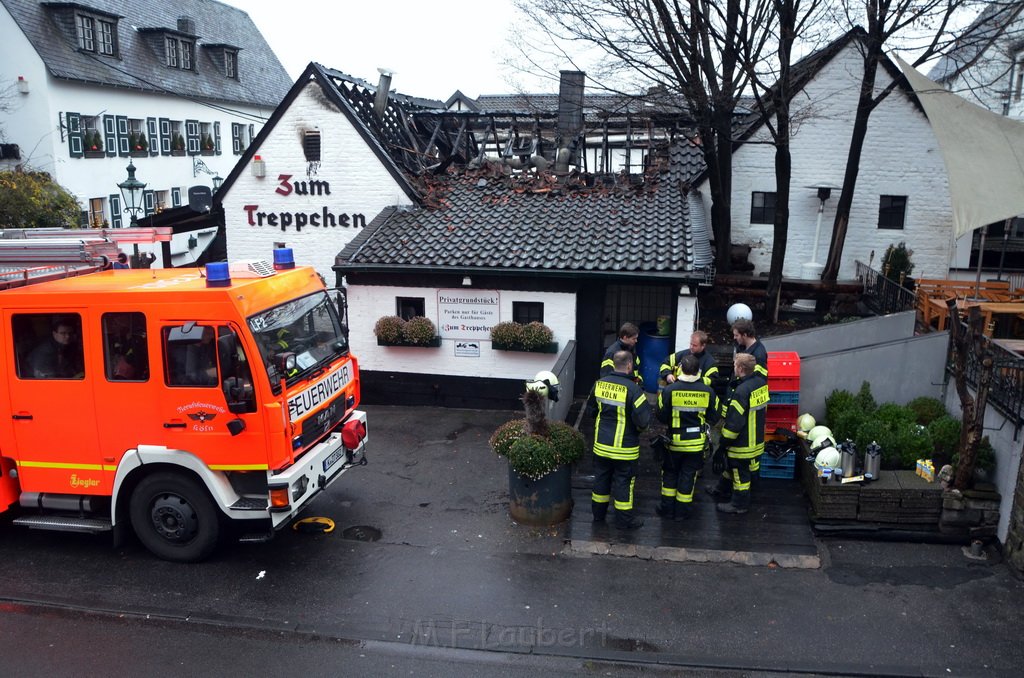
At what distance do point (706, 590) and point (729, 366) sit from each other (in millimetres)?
4709

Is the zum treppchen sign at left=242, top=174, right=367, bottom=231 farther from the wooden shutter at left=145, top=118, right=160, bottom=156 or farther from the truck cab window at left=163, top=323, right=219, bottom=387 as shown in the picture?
the wooden shutter at left=145, top=118, right=160, bottom=156

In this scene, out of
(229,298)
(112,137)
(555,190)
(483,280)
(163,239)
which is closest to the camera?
(229,298)

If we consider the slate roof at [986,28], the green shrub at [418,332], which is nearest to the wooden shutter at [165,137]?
the green shrub at [418,332]

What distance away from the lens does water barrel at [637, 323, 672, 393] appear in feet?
40.6

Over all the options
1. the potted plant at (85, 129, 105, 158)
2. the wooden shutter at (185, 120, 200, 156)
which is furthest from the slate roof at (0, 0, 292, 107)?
the potted plant at (85, 129, 105, 158)

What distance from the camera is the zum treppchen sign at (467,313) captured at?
1289cm

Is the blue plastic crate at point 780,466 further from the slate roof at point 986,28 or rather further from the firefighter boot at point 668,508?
the slate roof at point 986,28

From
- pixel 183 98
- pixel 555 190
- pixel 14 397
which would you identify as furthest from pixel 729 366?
pixel 183 98

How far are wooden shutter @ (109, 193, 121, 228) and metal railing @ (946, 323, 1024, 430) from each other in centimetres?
2759

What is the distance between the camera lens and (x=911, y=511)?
25.7ft

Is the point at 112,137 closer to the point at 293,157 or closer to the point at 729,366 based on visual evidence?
the point at 293,157

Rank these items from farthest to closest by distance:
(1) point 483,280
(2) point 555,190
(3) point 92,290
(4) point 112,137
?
(4) point 112,137 < (2) point 555,190 < (1) point 483,280 < (3) point 92,290

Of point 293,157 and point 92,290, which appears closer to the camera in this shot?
point 92,290

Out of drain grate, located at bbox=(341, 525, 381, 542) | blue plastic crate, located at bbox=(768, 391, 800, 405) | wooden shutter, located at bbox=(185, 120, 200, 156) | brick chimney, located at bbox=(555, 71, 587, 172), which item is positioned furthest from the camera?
wooden shutter, located at bbox=(185, 120, 200, 156)
